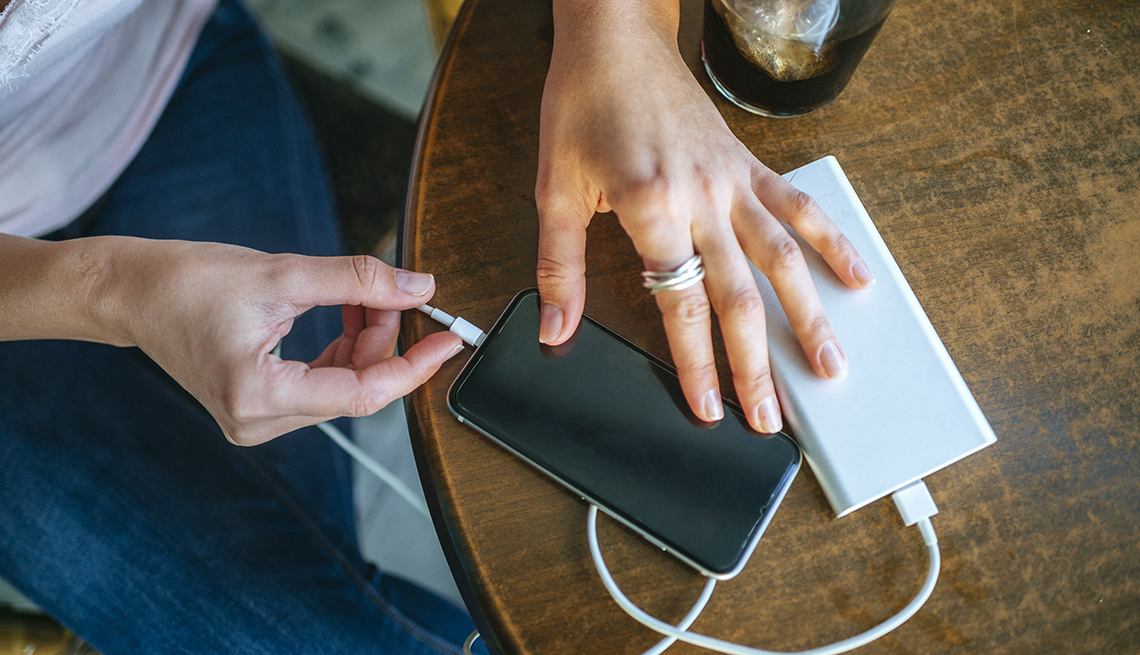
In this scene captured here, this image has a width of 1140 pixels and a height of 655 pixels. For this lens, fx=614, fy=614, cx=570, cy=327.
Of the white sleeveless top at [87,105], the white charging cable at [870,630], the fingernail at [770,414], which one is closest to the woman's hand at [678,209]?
the fingernail at [770,414]

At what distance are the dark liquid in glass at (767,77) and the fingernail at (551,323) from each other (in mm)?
272

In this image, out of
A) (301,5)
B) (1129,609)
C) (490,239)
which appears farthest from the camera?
(301,5)

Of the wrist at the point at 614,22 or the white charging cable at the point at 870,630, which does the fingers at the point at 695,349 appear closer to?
the white charging cable at the point at 870,630

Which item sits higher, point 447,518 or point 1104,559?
point 447,518

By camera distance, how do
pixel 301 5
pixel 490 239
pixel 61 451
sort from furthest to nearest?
pixel 301 5 → pixel 61 451 → pixel 490 239

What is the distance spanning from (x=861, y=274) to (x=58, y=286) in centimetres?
73

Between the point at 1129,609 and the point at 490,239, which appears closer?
the point at 1129,609

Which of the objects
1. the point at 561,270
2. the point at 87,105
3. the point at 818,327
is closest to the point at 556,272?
the point at 561,270

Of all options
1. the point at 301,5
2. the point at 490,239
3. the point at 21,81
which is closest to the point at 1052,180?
the point at 490,239

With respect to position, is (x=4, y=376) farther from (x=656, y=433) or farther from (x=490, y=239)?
(x=656, y=433)

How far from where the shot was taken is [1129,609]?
18.2 inches

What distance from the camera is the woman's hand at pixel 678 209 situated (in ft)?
1.60

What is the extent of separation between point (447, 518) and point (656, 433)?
178 millimetres

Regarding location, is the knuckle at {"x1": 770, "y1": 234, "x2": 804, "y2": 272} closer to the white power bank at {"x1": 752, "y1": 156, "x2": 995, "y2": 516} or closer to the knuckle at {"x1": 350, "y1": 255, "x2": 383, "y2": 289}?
the white power bank at {"x1": 752, "y1": 156, "x2": 995, "y2": 516}
